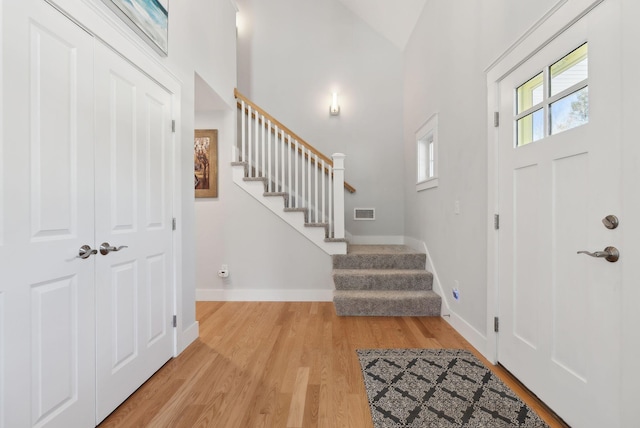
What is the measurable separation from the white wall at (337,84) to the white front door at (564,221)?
285 cm

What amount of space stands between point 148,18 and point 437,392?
119 inches

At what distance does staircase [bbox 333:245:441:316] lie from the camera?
328 centimetres

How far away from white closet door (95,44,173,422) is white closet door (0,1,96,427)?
3.6 inches

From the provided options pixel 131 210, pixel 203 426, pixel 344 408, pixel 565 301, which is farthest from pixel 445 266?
pixel 131 210

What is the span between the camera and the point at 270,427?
1.58 m

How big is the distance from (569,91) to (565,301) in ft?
3.61

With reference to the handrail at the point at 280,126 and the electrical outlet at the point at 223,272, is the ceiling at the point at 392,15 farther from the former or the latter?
the electrical outlet at the point at 223,272

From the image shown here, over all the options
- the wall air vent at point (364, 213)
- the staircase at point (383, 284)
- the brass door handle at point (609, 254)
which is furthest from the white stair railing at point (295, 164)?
the brass door handle at point (609, 254)

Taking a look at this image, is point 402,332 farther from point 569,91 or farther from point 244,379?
point 569,91

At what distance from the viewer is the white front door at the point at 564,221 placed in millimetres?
1341

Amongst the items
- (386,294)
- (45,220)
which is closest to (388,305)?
(386,294)

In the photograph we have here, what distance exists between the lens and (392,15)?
438 centimetres

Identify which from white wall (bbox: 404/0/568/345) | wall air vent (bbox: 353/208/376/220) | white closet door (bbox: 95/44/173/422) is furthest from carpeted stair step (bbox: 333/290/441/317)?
wall air vent (bbox: 353/208/376/220)

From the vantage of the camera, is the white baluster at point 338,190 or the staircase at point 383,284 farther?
the white baluster at point 338,190
